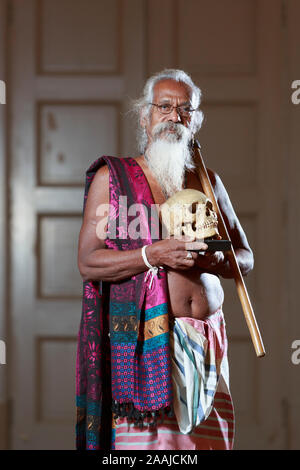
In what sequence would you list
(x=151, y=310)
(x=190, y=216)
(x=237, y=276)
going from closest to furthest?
(x=190, y=216) → (x=151, y=310) → (x=237, y=276)

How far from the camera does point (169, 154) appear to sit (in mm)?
1896

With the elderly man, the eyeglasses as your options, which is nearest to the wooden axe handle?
the elderly man

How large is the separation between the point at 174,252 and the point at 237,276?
31cm

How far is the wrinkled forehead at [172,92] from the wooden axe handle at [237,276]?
8.3 inches

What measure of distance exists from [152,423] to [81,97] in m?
1.89

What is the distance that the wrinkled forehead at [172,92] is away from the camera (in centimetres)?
192

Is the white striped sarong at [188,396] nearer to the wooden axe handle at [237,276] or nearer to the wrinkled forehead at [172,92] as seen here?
the wooden axe handle at [237,276]

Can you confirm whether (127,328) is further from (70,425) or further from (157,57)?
(157,57)

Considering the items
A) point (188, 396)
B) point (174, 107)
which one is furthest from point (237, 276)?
point (174, 107)

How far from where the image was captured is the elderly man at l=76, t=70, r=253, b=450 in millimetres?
1745

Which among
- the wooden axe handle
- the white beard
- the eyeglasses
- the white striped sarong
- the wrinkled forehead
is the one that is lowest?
the white striped sarong

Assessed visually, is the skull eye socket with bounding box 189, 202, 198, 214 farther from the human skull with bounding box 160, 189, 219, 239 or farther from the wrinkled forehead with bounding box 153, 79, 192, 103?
the wrinkled forehead with bounding box 153, 79, 192, 103

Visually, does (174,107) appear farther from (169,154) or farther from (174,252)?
(174,252)

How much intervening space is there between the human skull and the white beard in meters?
0.23
